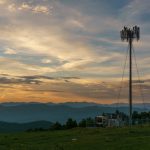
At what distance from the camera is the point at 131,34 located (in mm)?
86500

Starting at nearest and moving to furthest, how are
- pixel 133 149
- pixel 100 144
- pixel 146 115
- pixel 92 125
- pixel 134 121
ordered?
pixel 133 149
pixel 100 144
pixel 92 125
pixel 134 121
pixel 146 115

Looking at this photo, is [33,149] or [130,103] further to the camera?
[130,103]

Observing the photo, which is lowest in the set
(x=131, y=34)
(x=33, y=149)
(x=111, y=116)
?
(x=33, y=149)

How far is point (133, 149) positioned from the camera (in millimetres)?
37312

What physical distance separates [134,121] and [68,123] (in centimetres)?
1252

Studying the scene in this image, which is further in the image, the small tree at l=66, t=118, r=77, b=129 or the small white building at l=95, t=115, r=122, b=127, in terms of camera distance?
the small tree at l=66, t=118, r=77, b=129

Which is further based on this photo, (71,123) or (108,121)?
(71,123)

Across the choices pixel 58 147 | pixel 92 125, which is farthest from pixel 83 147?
pixel 92 125

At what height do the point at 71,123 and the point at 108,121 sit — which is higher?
the point at 108,121

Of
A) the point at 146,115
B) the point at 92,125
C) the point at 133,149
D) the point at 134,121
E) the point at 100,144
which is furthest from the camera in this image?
the point at 146,115

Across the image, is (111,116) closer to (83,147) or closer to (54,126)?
(54,126)

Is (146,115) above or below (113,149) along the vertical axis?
above

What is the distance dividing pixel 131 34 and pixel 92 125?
673 inches

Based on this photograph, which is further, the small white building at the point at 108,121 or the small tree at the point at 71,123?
the small tree at the point at 71,123
